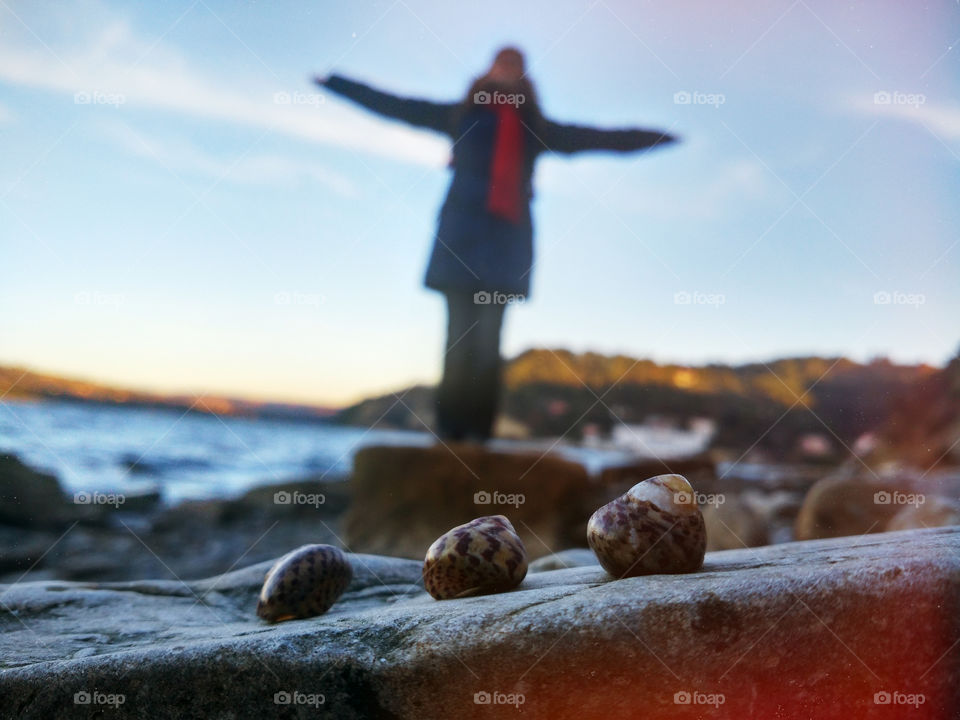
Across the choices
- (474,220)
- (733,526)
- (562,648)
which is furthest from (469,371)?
(562,648)

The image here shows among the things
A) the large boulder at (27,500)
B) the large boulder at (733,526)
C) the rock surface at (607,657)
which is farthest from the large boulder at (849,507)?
the large boulder at (27,500)

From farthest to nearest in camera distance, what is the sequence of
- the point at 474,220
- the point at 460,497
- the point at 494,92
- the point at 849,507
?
the point at 460,497 → the point at 494,92 → the point at 474,220 → the point at 849,507

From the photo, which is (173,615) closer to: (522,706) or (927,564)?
(522,706)

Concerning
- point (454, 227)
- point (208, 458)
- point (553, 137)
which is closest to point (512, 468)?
point (454, 227)

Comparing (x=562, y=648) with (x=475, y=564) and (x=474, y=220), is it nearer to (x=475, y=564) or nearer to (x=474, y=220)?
(x=475, y=564)

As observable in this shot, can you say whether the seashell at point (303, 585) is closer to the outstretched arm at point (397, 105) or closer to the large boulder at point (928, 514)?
the large boulder at point (928, 514)

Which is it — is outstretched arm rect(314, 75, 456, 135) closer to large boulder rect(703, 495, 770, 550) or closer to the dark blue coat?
the dark blue coat
